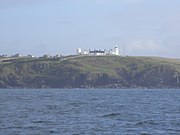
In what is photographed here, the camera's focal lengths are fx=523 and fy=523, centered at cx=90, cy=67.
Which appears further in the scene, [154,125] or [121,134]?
[154,125]

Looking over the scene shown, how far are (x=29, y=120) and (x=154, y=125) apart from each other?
15.5 m

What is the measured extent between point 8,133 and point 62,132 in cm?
525

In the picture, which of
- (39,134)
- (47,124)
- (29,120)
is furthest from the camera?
(29,120)

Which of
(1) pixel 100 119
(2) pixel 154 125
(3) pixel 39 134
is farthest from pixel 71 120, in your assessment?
(3) pixel 39 134

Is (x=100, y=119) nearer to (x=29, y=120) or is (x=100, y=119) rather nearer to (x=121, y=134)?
(x=29, y=120)

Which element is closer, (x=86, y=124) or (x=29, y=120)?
(x=86, y=124)

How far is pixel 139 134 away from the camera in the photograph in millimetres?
50625

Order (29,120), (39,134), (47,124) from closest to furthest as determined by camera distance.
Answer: (39,134) < (47,124) < (29,120)

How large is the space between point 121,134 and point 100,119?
15.2m

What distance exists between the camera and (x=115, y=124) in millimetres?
59750

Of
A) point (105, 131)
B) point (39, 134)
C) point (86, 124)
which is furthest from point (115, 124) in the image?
point (39, 134)

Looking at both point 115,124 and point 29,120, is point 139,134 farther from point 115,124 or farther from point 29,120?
point 29,120

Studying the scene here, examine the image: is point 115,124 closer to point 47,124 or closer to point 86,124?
point 86,124

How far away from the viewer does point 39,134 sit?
163ft
